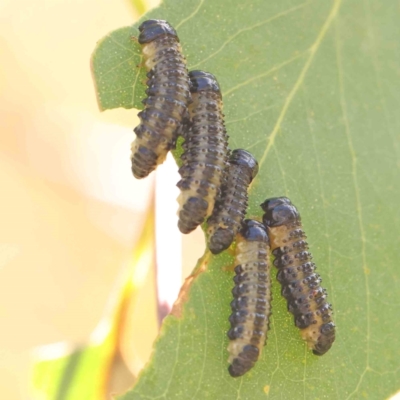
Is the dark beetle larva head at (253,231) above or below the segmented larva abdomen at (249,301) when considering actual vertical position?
above

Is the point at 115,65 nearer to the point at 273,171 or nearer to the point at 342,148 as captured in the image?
the point at 273,171

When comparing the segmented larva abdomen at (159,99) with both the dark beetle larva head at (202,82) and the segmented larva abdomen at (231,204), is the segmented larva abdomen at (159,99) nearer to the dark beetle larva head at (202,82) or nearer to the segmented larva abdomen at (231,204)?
the dark beetle larva head at (202,82)

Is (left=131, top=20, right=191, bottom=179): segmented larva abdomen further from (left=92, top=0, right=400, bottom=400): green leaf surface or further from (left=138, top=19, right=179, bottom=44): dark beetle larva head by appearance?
(left=92, top=0, right=400, bottom=400): green leaf surface

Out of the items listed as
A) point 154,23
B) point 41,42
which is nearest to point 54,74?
point 41,42

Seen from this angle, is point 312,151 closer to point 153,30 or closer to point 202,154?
point 202,154

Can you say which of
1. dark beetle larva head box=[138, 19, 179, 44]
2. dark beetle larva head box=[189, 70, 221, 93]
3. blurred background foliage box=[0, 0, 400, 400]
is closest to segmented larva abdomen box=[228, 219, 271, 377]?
dark beetle larva head box=[189, 70, 221, 93]

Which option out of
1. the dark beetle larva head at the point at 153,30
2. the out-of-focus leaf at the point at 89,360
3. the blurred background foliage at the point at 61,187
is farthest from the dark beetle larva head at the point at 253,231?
the blurred background foliage at the point at 61,187
